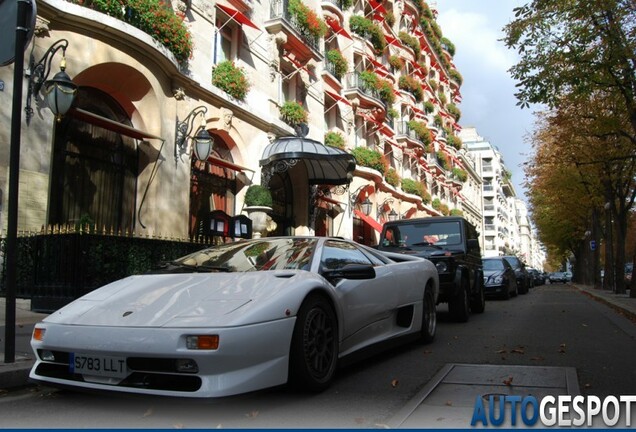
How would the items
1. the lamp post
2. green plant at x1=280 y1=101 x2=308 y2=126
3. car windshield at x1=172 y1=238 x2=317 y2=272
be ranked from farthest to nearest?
1. green plant at x1=280 y1=101 x2=308 y2=126
2. the lamp post
3. car windshield at x1=172 y1=238 x2=317 y2=272

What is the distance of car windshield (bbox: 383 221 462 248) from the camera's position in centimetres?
1015

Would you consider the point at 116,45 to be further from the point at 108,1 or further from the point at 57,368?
the point at 57,368

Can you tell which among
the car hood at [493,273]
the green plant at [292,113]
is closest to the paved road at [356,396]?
the car hood at [493,273]

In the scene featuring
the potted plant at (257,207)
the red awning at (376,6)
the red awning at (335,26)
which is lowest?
the potted plant at (257,207)

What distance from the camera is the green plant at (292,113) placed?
65.4ft

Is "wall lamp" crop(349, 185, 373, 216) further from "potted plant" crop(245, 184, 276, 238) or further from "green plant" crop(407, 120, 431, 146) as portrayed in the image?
"green plant" crop(407, 120, 431, 146)

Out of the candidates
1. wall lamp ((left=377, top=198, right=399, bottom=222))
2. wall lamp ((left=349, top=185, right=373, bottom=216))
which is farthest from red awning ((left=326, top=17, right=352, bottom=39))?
wall lamp ((left=377, top=198, right=399, bottom=222))

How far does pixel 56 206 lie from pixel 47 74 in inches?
109

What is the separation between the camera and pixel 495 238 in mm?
93812

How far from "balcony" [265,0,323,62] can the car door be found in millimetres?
15048

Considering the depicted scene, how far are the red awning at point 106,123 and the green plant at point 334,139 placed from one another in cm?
1148

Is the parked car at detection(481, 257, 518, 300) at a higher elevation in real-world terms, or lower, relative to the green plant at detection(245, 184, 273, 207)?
lower

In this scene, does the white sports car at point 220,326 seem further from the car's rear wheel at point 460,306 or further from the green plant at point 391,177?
the green plant at point 391,177

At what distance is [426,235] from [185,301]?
7.01m
